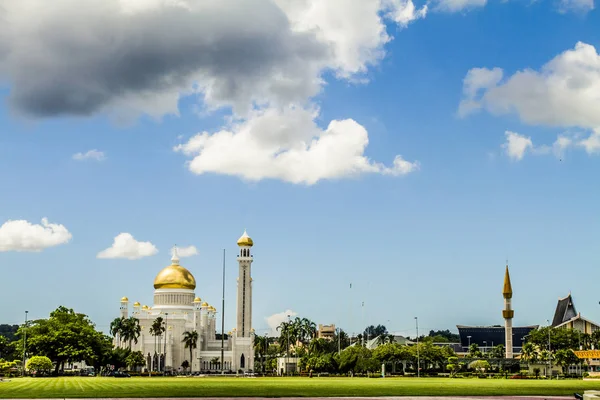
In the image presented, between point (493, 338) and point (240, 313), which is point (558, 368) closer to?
point (240, 313)

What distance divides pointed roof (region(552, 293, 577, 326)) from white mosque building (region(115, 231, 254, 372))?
83877 millimetres

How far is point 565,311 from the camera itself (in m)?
180

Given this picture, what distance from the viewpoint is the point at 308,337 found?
138875mm

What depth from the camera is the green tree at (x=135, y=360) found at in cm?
11481

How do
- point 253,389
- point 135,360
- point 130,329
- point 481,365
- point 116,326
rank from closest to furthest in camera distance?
point 253,389 → point 481,365 → point 135,360 → point 130,329 → point 116,326

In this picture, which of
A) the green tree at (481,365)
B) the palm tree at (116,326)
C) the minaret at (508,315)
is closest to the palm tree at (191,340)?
the palm tree at (116,326)

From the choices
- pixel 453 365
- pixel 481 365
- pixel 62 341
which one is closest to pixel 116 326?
pixel 62 341

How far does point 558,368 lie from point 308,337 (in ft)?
147

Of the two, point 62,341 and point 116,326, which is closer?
point 62,341

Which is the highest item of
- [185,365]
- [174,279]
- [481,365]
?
[174,279]

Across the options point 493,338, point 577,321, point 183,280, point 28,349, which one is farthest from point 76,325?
point 493,338

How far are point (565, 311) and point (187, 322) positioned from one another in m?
96.0

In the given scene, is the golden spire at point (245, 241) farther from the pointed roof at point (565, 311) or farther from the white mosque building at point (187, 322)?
the pointed roof at point (565, 311)

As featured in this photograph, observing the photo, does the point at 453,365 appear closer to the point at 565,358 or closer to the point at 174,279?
the point at 565,358
